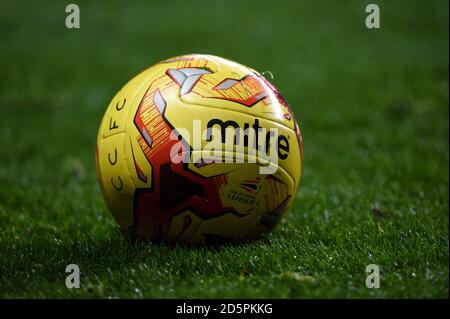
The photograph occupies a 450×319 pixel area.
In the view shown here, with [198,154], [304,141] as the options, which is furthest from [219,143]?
[304,141]

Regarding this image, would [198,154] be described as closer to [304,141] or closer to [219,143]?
[219,143]

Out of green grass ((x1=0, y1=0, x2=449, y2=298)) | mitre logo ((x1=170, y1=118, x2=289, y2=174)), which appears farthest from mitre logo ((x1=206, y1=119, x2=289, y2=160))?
green grass ((x1=0, y1=0, x2=449, y2=298))

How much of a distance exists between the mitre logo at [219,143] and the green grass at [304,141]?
1.73 ft

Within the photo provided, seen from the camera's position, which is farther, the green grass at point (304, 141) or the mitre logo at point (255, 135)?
the mitre logo at point (255, 135)

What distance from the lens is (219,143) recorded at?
310 cm

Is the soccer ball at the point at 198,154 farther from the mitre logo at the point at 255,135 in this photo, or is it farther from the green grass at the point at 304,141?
the green grass at the point at 304,141

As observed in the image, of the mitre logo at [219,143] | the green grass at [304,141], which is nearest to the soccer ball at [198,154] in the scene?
the mitre logo at [219,143]

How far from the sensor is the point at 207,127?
3109 mm

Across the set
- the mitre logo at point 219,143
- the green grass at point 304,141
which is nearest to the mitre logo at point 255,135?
the mitre logo at point 219,143

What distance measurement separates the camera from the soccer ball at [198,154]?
10.2 ft

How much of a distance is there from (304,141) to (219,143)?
11.3 feet

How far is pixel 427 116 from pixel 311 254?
4284mm

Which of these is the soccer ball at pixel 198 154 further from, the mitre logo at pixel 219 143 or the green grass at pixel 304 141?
the green grass at pixel 304 141

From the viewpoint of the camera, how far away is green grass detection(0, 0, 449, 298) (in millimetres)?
2967
